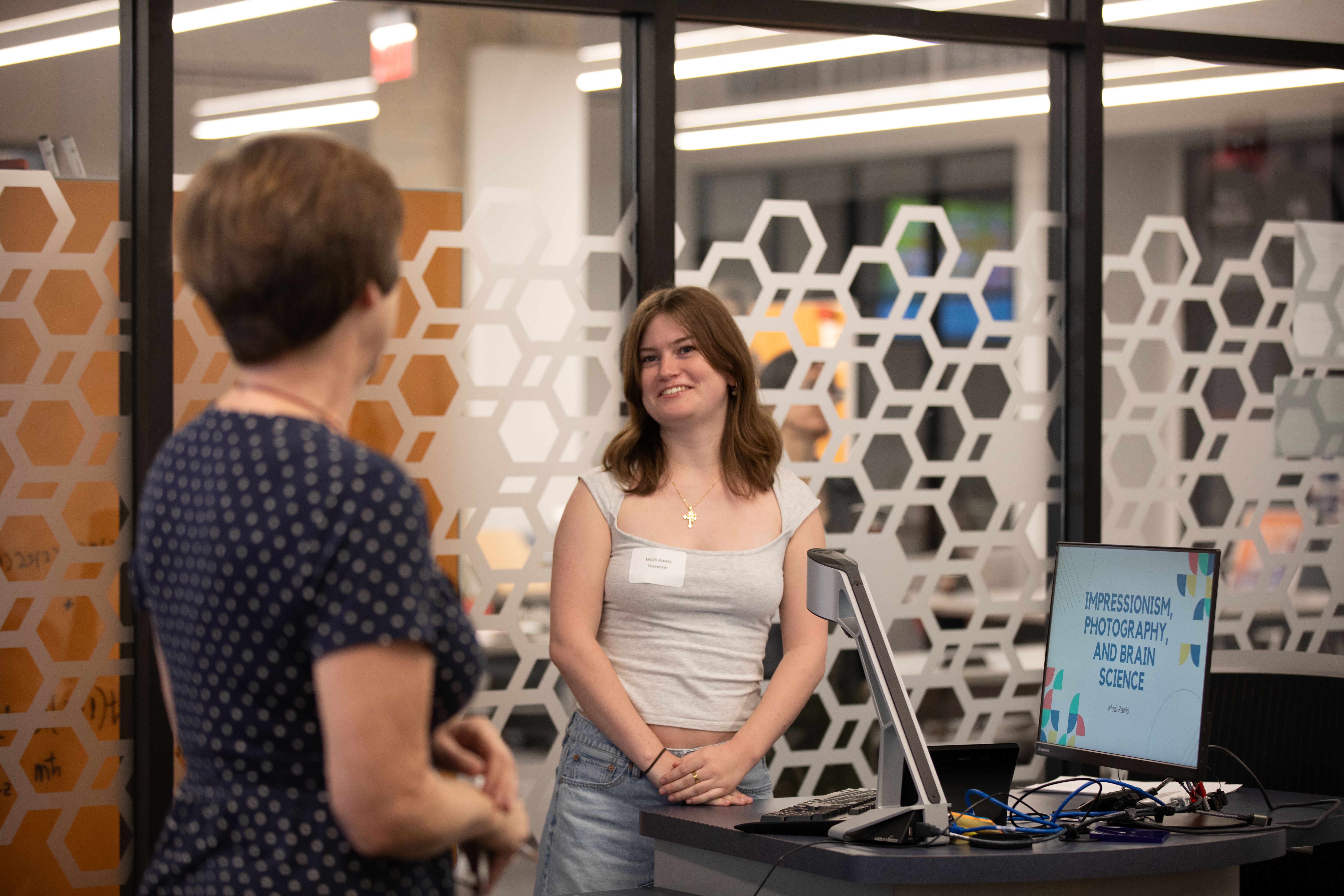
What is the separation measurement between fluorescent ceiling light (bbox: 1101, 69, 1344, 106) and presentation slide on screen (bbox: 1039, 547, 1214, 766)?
224cm

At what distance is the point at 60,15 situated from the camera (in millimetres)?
3336

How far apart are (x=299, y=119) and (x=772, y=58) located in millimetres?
1372

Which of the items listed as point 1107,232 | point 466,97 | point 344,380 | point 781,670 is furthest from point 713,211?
point 344,380

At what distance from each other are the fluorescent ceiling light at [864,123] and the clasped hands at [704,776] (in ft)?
6.52

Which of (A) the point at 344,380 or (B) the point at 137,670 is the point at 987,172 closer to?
(B) the point at 137,670

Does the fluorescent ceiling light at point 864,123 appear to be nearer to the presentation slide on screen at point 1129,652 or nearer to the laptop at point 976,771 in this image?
the presentation slide on screen at point 1129,652

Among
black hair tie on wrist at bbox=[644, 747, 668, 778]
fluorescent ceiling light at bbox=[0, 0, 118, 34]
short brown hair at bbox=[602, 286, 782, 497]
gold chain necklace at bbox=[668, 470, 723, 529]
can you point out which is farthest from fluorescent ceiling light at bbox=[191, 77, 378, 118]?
black hair tie on wrist at bbox=[644, 747, 668, 778]

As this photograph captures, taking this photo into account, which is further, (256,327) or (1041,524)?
(1041,524)

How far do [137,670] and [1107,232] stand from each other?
3.13m

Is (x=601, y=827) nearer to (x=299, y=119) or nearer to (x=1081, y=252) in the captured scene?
(x=299, y=119)

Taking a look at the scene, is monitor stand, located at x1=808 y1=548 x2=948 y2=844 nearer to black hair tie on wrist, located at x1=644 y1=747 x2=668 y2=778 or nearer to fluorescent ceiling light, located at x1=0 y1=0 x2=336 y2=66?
black hair tie on wrist, located at x1=644 y1=747 x2=668 y2=778

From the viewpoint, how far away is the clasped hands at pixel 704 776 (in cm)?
233

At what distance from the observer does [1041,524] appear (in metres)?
4.07

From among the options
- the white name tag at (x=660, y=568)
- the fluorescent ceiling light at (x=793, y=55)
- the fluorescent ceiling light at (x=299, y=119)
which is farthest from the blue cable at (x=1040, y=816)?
Result: the fluorescent ceiling light at (x=299, y=119)
